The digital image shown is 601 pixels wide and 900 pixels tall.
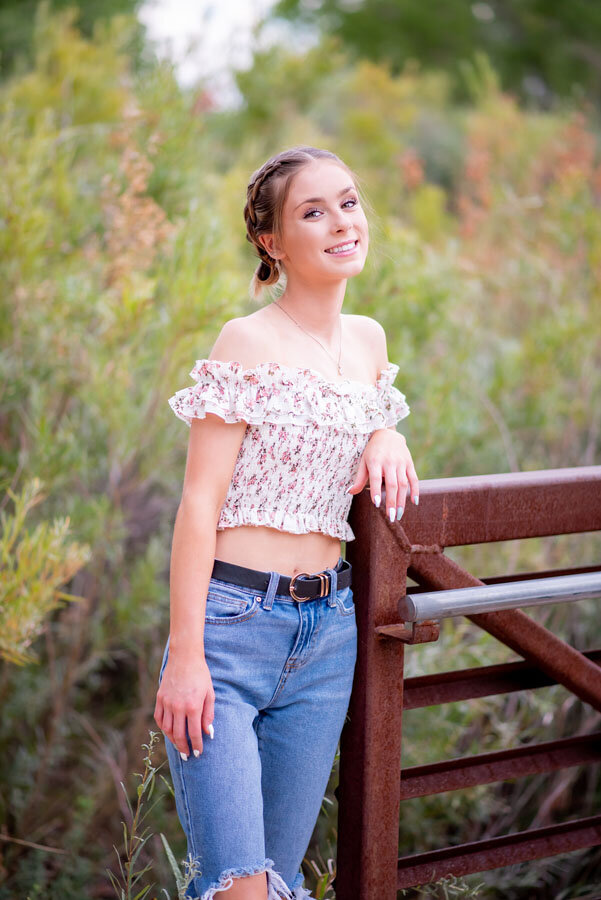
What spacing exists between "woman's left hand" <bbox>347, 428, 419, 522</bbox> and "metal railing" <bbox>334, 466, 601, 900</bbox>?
2 centimetres

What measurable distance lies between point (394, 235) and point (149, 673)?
2.07 m

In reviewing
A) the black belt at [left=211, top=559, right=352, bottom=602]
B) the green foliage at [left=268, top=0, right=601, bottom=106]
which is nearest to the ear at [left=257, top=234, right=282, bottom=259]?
the black belt at [left=211, top=559, right=352, bottom=602]

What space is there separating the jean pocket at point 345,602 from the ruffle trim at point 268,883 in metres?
0.42

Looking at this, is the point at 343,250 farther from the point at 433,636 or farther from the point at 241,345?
the point at 433,636

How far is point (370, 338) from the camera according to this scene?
1.73m

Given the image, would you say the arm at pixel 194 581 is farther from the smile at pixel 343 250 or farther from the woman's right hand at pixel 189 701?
the smile at pixel 343 250

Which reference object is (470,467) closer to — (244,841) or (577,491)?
(577,491)

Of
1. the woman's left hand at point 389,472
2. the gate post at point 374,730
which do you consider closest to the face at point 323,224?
the woman's left hand at point 389,472

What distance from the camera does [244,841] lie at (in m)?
1.38

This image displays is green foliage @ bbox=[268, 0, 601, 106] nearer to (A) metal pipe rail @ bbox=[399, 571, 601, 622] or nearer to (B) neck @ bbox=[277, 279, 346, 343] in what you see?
(B) neck @ bbox=[277, 279, 346, 343]

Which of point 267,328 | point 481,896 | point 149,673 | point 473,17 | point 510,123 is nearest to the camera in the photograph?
point 267,328

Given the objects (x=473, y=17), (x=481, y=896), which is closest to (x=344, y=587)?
(x=481, y=896)

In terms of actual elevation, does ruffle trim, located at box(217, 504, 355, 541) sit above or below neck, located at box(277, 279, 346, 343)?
below

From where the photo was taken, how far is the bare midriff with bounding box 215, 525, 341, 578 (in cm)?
148
